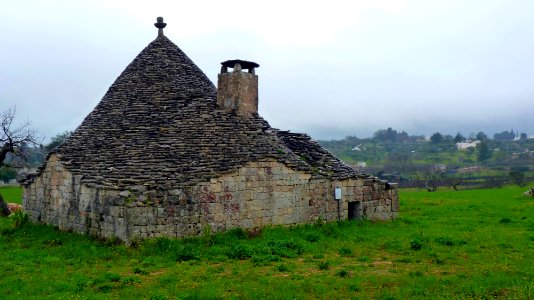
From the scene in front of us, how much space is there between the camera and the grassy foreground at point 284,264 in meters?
8.91

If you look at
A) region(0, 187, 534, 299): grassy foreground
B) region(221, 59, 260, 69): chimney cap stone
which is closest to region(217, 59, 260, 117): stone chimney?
region(221, 59, 260, 69): chimney cap stone

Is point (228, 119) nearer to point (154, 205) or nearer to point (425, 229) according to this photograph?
point (154, 205)

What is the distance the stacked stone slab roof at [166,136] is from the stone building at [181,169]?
0.03 meters

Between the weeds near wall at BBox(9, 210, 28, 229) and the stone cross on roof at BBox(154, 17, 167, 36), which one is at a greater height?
the stone cross on roof at BBox(154, 17, 167, 36)

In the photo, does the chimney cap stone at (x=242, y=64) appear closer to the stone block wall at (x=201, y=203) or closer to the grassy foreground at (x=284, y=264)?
the stone block wall at (x=201, y=203)

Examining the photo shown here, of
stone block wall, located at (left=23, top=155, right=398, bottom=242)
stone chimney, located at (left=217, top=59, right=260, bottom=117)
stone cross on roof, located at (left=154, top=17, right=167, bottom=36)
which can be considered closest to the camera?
stone block wall, located at (left=23, top=155, right=398, bottom=242)

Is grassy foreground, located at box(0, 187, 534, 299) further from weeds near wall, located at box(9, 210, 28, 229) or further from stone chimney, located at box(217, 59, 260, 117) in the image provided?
stone chimney, located at box(217, 59, 260, 117)

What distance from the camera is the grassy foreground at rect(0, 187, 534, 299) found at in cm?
891

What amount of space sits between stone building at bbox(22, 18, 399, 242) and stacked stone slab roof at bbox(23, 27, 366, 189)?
32mm

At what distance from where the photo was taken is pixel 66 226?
14.9 meters

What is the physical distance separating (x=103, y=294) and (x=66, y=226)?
684cm

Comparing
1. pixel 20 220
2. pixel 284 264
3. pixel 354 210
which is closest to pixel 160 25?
pixel 20 220

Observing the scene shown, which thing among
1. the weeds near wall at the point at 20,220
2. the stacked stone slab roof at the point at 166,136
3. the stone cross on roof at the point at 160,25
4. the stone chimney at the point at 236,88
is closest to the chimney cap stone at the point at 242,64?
the stone chimney at the point at 236,88

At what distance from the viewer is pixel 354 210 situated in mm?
16812
